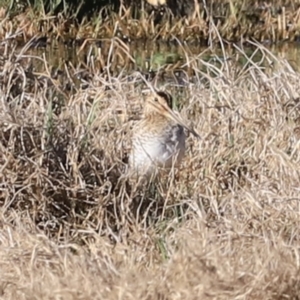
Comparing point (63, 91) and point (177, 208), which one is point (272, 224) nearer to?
point (177, 208)

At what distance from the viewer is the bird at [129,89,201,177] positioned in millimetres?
5672

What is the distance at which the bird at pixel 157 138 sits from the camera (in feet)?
18.6

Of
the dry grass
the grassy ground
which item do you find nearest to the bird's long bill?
the dry grass

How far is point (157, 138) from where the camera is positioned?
228 inches

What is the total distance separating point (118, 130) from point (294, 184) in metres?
1.51

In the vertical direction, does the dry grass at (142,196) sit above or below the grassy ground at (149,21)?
above

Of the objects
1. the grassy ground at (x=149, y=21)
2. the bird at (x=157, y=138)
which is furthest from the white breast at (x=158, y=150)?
the grassy ground at (x=149, y=21)

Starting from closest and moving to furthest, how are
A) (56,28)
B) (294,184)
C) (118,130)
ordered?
(294,184), (118,130), (56,28)

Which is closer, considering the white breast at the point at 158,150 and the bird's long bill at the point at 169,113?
the white breast at the point at 158,150

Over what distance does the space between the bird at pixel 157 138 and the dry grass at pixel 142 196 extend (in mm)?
94

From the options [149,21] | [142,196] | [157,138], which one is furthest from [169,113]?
[149,21]

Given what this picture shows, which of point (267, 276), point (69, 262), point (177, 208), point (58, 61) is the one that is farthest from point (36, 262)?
point (58, 61)

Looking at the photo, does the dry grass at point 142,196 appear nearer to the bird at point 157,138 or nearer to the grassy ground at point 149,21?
the bird at point 157,138

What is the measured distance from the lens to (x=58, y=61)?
1077 cm
